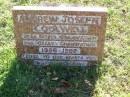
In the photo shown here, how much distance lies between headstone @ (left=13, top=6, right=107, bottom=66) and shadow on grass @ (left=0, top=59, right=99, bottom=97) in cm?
11

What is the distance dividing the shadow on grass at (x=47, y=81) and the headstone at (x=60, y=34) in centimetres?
11

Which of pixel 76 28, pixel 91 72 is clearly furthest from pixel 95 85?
pixel 76 28

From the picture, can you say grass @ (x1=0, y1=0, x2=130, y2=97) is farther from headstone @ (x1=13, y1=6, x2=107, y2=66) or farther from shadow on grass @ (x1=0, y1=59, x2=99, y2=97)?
headstone @ (x1=13, y1=6, x2=107, y2=66)

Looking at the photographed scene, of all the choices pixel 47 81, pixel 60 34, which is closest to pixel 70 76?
pixel 47 81

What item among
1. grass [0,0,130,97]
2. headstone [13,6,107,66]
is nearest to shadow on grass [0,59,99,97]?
grass [0,0,130,97]

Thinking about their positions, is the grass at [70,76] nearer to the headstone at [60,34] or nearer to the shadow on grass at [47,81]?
the shadow on grass at [47,81]

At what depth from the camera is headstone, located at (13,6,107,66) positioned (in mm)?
4715

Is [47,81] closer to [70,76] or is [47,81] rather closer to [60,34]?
[70,76]

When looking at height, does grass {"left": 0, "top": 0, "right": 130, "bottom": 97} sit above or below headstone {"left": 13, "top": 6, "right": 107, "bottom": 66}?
below

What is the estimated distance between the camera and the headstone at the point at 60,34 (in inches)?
186

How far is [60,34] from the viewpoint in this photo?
4.87m

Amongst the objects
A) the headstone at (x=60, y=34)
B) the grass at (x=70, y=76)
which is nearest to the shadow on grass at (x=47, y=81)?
the grass at (x=70, y=76)

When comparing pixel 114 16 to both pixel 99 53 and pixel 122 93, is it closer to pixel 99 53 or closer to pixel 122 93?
pixel 99 53

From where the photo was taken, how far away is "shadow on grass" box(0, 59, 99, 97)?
15.3 ft
